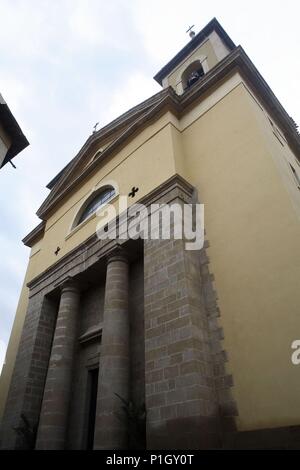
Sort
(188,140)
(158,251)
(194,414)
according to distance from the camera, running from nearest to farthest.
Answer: (194,414), (158,251), (188,140)

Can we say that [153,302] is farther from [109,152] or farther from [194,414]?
[109,152]

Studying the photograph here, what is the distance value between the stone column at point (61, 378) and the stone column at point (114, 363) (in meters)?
1.56

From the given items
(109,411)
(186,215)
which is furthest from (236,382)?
(186,215)

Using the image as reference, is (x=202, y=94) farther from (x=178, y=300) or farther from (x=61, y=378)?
(x=61, y=378)

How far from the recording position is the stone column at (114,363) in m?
5.76

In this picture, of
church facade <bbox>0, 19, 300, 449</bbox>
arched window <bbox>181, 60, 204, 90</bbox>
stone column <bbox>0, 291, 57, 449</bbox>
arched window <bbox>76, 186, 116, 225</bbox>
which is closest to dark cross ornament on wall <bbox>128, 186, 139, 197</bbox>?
church facade <bbox>0, 19, 300, 449</bbox>

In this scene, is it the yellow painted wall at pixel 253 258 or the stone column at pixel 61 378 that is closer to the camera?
the yellow painted wall at pixel 253 258

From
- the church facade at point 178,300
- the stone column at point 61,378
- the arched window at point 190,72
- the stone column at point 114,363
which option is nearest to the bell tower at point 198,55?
the arched window at point 190,72

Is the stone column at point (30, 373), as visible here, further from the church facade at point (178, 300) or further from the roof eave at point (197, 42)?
the roof eave at point (197, 42)

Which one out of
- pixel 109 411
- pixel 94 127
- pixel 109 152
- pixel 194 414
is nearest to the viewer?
pixel 194 414

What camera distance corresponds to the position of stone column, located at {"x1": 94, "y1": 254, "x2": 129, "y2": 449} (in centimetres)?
576

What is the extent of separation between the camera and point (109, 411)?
235 inches

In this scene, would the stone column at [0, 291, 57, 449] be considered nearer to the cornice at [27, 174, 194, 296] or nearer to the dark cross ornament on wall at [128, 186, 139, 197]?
the cornice at [27, 174, 194, 296]
